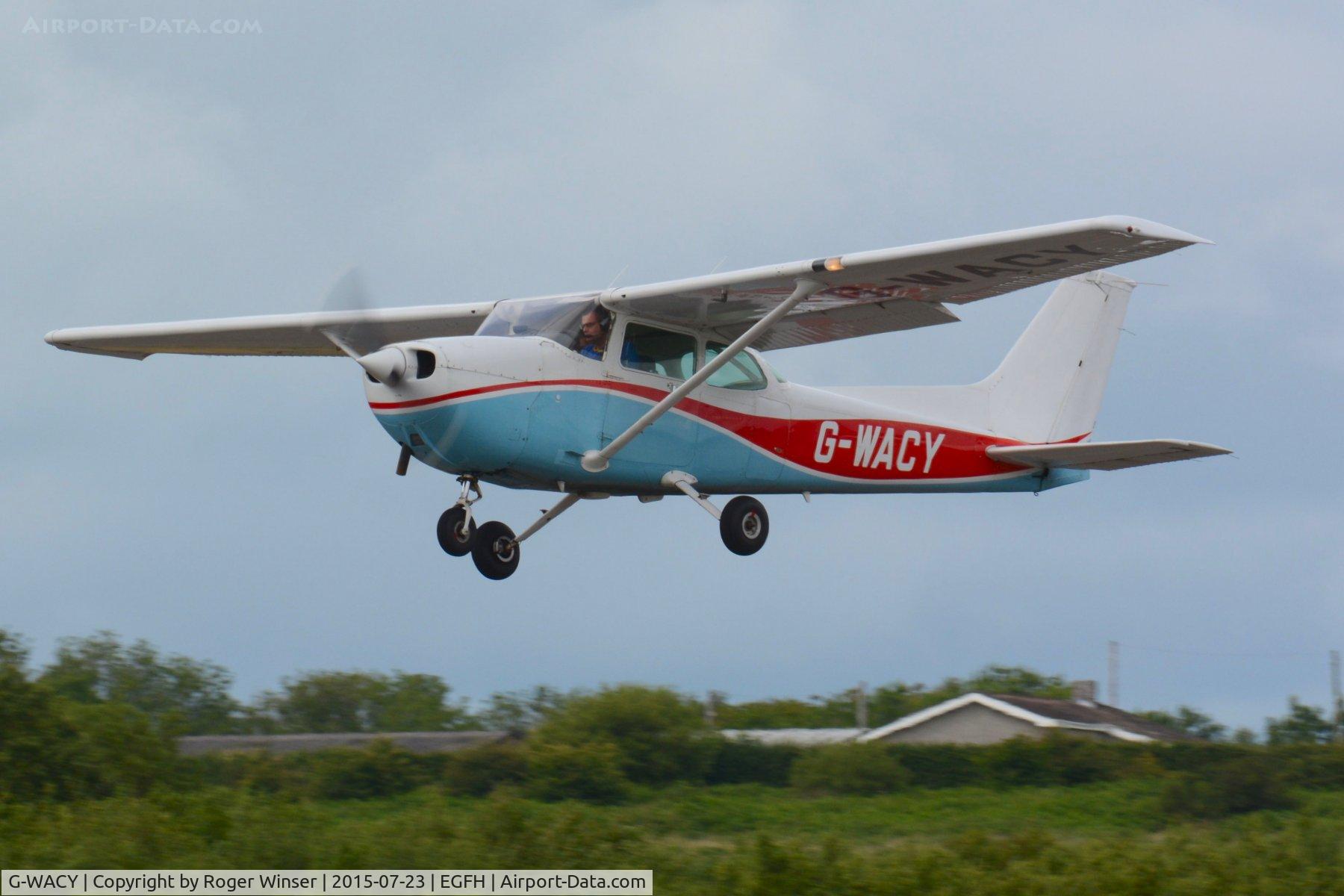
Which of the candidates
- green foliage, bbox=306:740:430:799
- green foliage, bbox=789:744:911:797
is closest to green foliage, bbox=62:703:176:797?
green foliage, bbox=306:740:430:799

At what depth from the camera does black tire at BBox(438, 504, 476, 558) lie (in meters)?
13.8

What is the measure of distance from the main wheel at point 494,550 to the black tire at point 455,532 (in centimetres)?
12

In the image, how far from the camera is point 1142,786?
2855 centimetres

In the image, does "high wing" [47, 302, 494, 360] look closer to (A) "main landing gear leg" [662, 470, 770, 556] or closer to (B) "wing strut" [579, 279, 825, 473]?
(B) "wing strut" [579, 279, 825, 473]

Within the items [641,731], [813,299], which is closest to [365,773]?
[641,731]

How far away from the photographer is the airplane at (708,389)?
12.8 metres

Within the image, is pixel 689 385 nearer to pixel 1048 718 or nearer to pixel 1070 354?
pixel 1070 354

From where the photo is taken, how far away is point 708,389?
1470cm

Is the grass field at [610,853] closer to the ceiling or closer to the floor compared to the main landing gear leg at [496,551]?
closer to the floor

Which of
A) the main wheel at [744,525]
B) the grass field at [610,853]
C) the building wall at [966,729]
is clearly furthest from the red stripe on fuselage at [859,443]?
the building wall at [966,729]

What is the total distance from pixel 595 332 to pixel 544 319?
0.45m

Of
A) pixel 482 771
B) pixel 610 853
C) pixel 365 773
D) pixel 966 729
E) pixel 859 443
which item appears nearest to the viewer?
pixel 610 853

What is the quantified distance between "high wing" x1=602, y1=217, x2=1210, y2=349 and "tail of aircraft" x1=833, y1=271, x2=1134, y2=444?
266cm

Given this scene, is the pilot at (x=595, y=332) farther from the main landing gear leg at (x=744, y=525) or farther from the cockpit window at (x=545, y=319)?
the main landing gear leg at (x=744, y=525)
